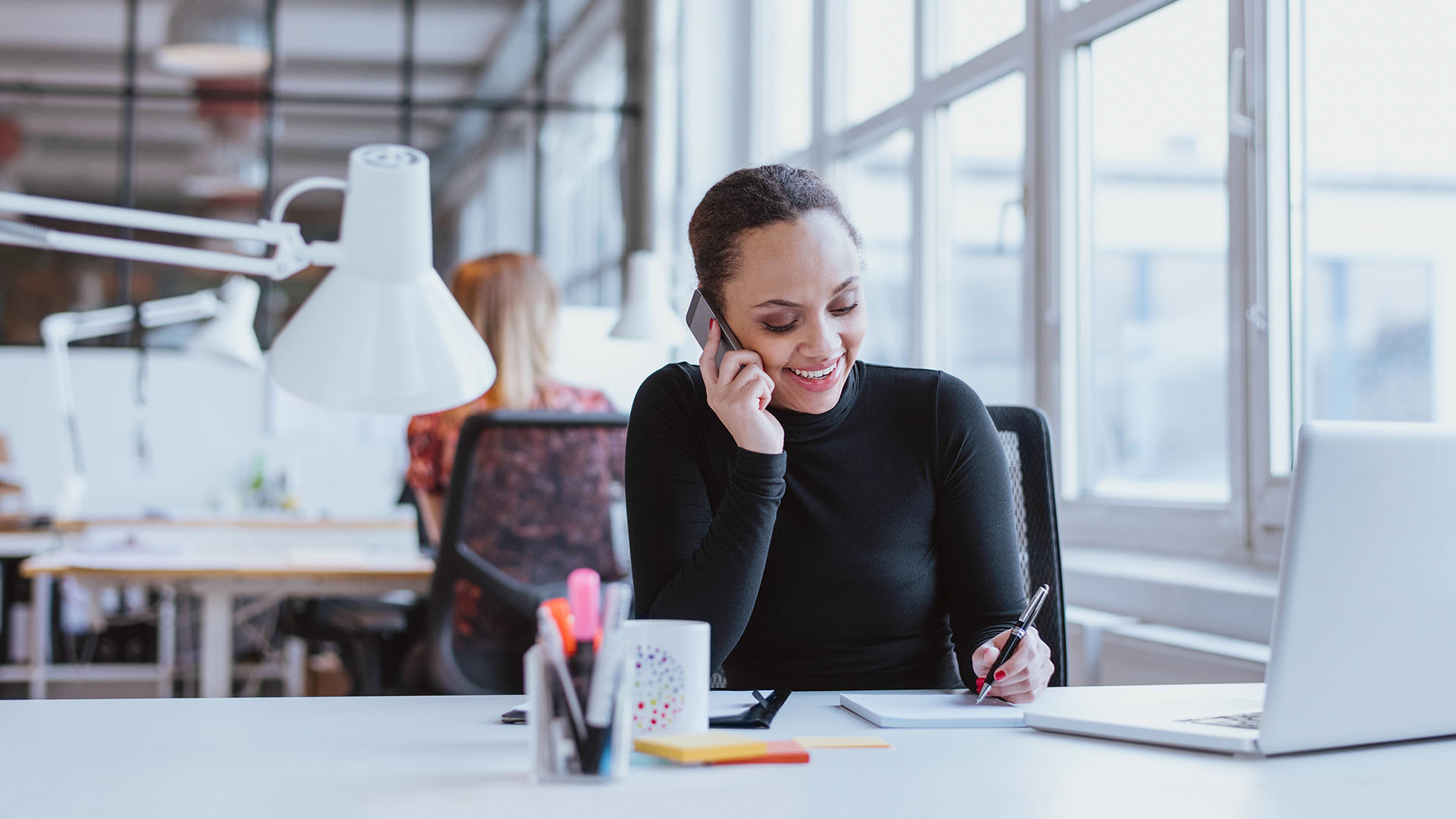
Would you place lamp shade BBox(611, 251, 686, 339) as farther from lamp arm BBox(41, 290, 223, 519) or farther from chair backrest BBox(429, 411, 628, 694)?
lamp arm BBox(41, 290, 223, 519)

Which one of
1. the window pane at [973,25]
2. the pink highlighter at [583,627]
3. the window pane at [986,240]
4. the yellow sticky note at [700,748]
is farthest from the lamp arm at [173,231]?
the window pane at [973,25]

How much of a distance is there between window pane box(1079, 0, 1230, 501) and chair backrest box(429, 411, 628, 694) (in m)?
1.23

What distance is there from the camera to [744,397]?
1.41 meters

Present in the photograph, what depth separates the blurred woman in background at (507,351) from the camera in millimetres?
2639

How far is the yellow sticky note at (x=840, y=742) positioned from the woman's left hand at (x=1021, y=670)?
0.22 m

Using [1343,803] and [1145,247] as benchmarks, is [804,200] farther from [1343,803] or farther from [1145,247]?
[1145,247]

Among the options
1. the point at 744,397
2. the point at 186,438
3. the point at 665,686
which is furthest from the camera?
the point at 186,438

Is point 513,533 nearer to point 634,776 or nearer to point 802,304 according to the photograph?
point 802,304

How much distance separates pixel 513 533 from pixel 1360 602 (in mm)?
1644

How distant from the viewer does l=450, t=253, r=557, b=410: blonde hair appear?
2.64m

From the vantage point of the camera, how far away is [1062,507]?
3072 millimetres

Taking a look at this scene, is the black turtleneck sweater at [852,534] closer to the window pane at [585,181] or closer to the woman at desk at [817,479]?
the woman at desk at [817,479]

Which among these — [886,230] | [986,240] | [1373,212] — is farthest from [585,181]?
[1373,212]

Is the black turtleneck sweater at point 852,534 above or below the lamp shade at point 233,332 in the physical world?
below
